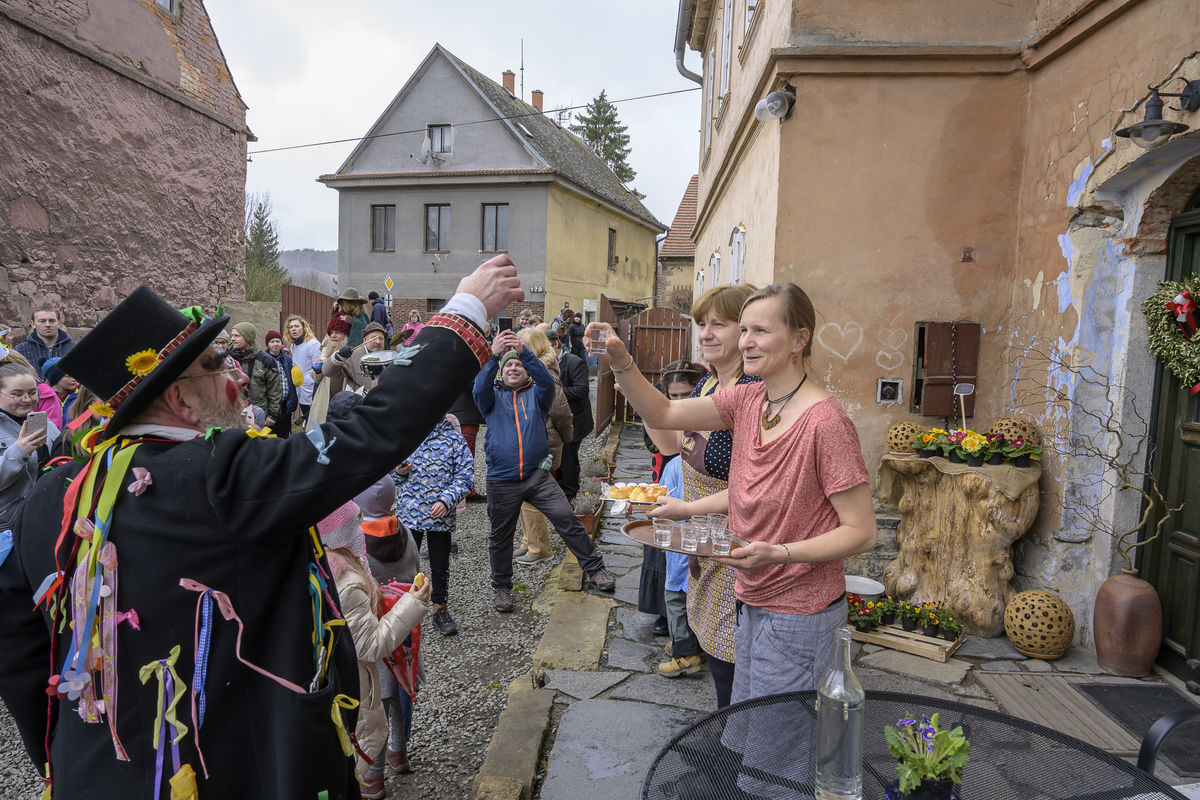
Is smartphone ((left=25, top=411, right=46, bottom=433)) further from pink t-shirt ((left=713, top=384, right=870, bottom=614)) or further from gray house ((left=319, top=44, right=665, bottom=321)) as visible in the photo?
gray house ((left=319, top=44, right=665, bottom=321))

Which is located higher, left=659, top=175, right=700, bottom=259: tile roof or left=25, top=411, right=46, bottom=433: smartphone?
left=659, top=175, right=700, bottom=259: tile roof

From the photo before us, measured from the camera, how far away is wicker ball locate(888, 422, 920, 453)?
504 cm

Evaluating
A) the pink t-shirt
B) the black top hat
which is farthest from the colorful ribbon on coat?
the pink t-shirt

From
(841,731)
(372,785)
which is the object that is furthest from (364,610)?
(841,731)

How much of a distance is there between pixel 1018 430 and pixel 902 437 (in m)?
0.70

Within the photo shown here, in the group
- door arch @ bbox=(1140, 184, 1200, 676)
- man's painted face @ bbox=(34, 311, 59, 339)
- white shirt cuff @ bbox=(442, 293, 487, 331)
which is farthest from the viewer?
man's painted face @ bbox=(34, 311, 59, 339)

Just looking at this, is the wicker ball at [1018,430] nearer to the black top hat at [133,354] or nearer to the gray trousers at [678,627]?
the gray trousers at [678,627]

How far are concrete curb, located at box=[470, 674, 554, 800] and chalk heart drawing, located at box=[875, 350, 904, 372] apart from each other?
328 cm

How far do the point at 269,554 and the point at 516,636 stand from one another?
338cm

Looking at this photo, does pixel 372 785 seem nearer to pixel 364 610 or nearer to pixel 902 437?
pixel 364 610

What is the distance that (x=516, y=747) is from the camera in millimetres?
3186

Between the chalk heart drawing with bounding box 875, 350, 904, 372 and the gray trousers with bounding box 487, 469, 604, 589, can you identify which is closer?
the gray trousers with bounding box 487, 469, 604, 589

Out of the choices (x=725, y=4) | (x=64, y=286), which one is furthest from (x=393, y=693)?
(x=725, y=4)

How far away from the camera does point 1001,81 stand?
500 centimetres
